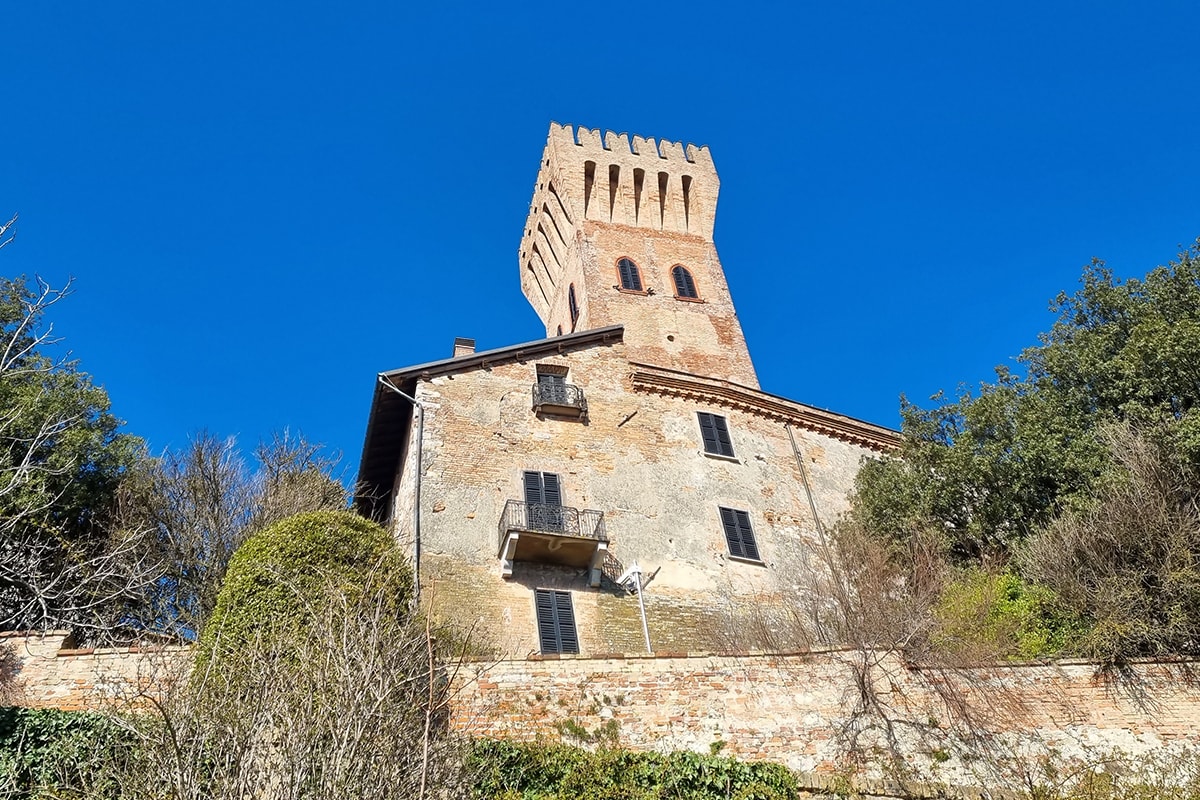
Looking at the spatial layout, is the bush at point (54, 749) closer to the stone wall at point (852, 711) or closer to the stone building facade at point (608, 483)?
the stone wall at point (852, 711)

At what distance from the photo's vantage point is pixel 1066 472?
16.9 metres

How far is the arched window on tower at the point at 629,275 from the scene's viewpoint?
2894 cm

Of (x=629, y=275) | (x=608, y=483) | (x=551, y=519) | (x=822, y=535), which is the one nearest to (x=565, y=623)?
(x=551, y=519)

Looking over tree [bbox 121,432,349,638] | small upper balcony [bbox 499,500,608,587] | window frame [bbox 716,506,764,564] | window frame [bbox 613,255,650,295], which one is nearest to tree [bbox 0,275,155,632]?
tree [bbox 121,432,349,638]

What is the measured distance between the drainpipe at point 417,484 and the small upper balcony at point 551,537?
1661 millimetres

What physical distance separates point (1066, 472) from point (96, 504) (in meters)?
19.9

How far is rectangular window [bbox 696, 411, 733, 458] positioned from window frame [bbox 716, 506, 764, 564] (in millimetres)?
1833

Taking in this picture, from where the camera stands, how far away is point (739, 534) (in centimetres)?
1995

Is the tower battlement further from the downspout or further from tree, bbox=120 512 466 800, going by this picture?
tree, bbox=120 512 466 800

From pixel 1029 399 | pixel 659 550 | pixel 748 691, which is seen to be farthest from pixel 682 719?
pixel 1029 399

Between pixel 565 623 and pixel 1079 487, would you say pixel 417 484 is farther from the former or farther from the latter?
pixel 1079 487

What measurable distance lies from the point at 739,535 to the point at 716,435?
317 cm

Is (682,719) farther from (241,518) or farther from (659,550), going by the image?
(241,518)

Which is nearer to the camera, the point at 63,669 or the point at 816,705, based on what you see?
the point at 816,705
